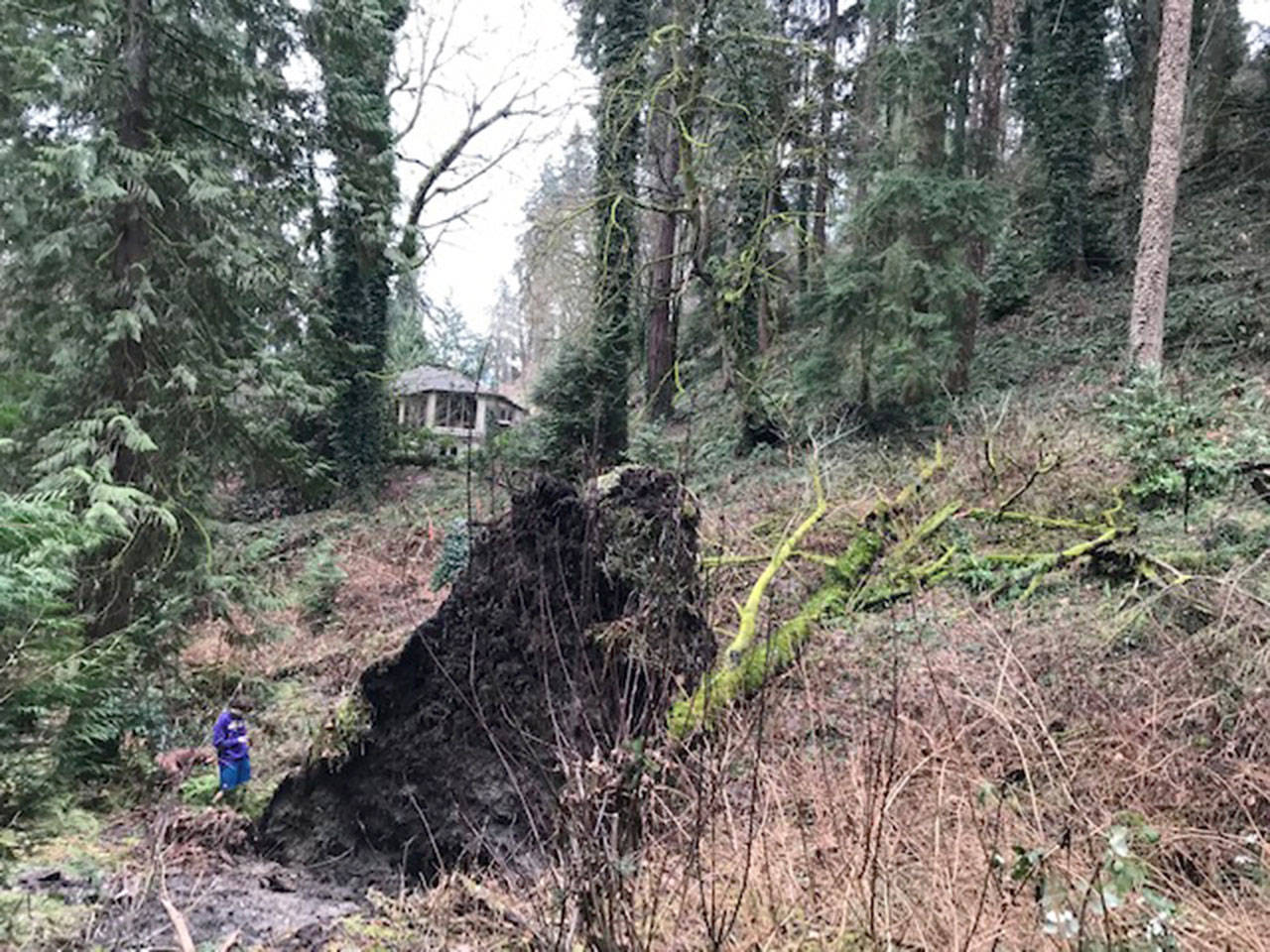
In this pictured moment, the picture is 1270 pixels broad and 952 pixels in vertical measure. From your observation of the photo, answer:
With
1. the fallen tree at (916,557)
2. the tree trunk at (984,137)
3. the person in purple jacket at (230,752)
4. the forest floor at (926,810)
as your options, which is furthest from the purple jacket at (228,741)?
the tree trunk at (984,137)


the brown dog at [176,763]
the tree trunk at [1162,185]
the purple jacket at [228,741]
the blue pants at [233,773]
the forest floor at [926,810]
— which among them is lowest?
the brown dog at [176,763]

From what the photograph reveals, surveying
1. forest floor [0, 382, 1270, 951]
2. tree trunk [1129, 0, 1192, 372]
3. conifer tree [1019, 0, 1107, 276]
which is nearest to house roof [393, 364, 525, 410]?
conifer tree [1019, 0, 1107, 276]

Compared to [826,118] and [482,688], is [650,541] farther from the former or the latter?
[826,118]

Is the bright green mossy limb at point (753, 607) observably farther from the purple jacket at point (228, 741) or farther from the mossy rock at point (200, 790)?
the mossy rock at point (200, 790)

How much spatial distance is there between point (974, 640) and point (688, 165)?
30.4ft

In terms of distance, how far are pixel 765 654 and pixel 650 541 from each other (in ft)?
6.29

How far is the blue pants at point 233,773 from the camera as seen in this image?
537cm

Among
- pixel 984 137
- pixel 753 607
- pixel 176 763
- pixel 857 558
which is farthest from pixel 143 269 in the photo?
pixel 984 137

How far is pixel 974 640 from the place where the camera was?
18.5 ft

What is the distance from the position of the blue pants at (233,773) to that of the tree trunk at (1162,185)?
1206 centimetres

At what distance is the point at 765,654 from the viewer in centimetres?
323

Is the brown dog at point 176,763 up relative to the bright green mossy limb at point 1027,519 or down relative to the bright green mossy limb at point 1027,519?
down

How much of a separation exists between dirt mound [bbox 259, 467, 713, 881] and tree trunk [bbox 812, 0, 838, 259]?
8165 mm

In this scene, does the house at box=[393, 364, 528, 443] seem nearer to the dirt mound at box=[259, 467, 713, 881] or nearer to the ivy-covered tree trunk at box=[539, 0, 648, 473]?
the ivy-covered tree trunk at box=[539, 0, 648, 473]
